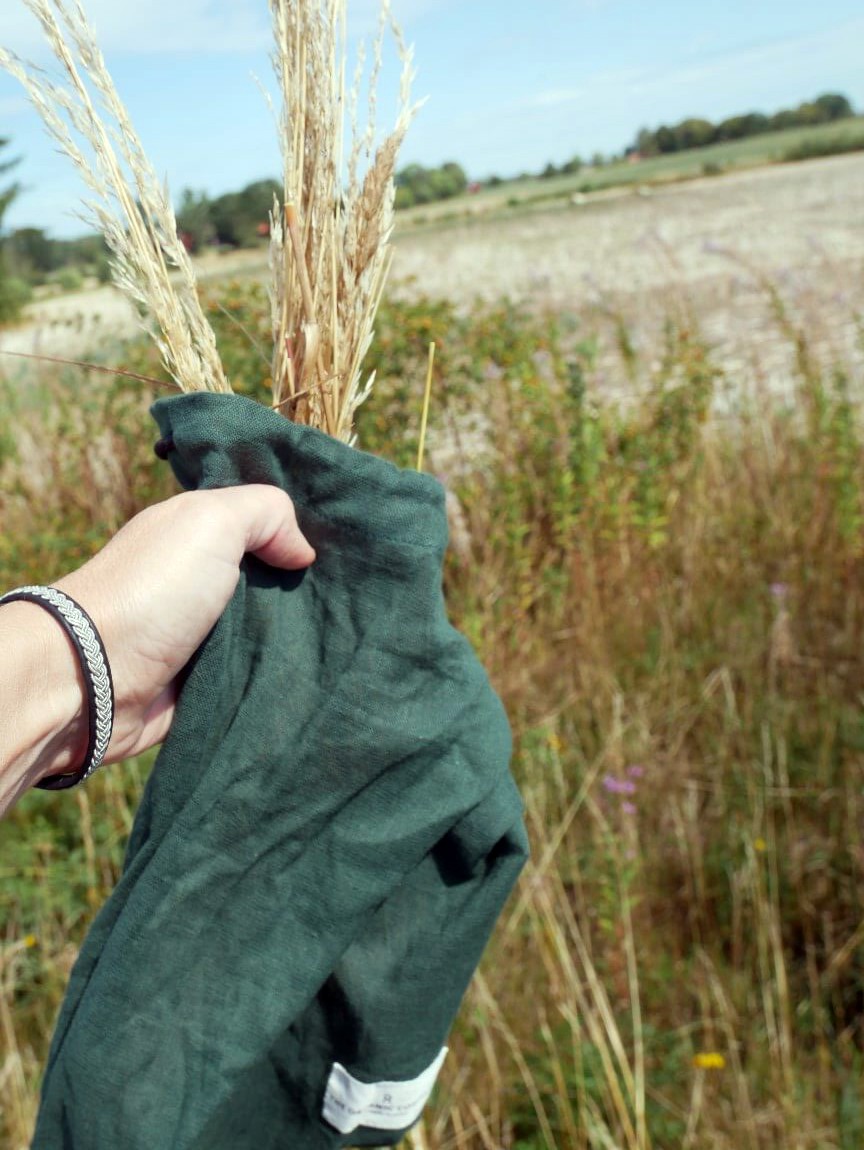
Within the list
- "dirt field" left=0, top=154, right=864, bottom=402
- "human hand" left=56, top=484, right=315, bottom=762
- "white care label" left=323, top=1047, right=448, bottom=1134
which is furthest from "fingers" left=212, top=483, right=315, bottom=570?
"white care label" left=323, top=1047, right=448, bottom=1134

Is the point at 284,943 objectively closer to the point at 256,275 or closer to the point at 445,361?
the point at 445,361

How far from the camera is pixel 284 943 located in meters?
1.12

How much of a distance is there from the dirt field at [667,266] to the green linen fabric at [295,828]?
44 centimetres

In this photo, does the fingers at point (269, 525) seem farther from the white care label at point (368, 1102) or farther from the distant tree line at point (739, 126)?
the distant tree line at point (739, 126)

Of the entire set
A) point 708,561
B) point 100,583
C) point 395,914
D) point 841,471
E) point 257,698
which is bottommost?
A: point 708,561

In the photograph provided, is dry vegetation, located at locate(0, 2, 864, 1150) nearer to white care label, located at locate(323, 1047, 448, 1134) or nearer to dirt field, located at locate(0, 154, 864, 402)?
dirt field, located at locate(0, 154, 864, 402)

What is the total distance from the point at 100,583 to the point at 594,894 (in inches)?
73.8

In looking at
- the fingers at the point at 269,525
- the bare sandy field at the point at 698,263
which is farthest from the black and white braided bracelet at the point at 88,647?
the bare sandy field at the point at 698,263

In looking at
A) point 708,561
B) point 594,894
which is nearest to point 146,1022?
point 594,894

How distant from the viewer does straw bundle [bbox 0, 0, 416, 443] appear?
1035mm

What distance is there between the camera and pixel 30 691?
104cm

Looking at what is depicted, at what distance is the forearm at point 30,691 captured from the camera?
1025mm

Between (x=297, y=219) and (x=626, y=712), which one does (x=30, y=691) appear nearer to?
(x=297, y=219)

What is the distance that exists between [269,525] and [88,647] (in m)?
0.23
